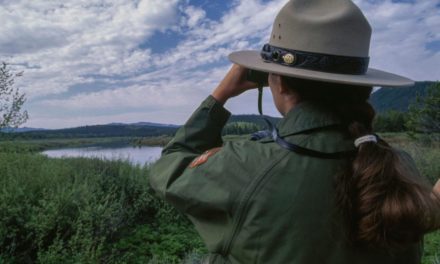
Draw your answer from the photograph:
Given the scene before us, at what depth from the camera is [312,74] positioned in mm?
1124

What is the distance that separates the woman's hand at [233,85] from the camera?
1.40m

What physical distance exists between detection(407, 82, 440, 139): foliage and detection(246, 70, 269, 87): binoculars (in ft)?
108

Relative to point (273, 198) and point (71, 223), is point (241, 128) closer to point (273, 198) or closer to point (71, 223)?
point (273, 198)

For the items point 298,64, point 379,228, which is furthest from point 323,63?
point 379,228

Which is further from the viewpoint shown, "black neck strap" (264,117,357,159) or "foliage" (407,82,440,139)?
"foliage" (407,82,440,139)

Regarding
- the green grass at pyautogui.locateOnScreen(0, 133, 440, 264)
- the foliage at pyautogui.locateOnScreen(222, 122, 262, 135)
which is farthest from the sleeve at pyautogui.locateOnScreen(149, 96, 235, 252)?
the green grass at pyautogui.locateOnScreen(0, 133, 440, 264)

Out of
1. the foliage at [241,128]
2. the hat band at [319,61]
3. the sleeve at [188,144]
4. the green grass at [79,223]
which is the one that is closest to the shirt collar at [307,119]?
the hat band at [319,61]

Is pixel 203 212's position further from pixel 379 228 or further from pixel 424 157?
pixel 424 157

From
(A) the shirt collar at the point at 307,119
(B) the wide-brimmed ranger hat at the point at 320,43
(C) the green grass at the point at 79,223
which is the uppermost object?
(B) the wide-brimmed ranger hat at the point at 320,43

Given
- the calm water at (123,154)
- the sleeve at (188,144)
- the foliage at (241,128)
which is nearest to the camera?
the sleeve at (188,144)

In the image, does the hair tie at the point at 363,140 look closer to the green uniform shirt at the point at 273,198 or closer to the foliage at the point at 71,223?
the green uniform shirt at the point at 273,198

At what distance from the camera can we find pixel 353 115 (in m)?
1.16

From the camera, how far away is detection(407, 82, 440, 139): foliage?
31656 mm

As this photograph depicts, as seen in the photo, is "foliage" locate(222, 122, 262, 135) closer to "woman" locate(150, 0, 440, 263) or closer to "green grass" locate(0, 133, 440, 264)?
"woman" locate(150, 0, 440, 263)
